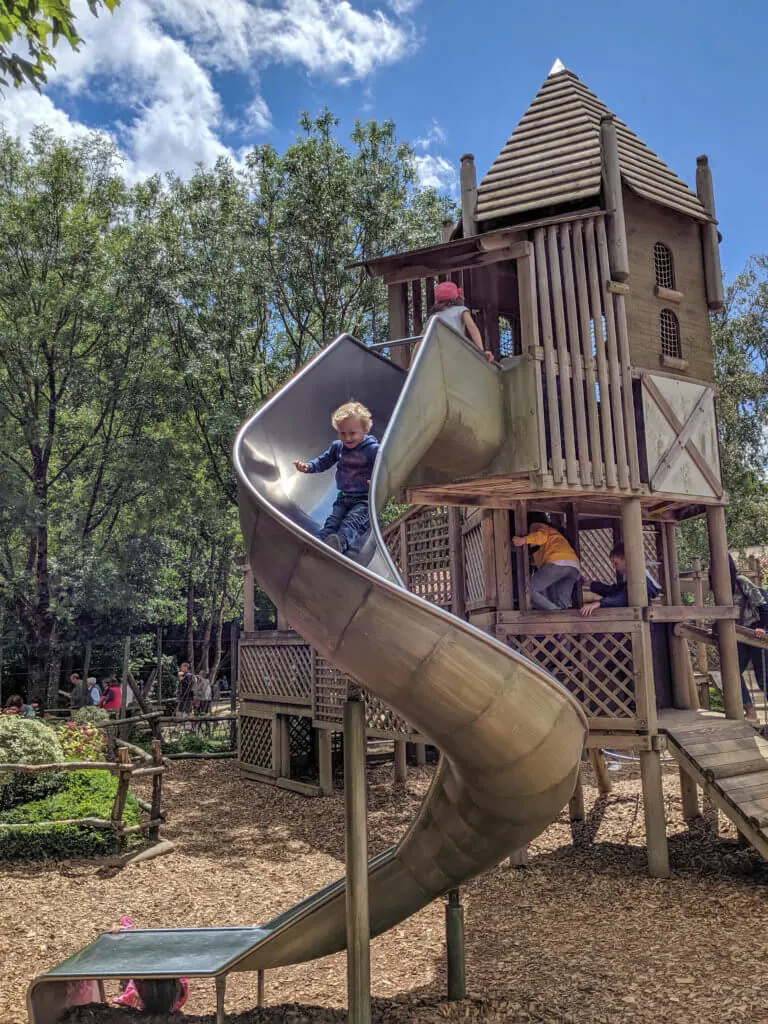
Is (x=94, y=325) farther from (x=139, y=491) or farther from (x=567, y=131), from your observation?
(x=567, y=131)

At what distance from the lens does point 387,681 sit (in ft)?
13.7

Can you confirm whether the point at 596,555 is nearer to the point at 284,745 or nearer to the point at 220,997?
the point at 284,745

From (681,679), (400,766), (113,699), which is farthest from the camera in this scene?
(113,699)

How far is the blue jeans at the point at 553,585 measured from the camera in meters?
10.2

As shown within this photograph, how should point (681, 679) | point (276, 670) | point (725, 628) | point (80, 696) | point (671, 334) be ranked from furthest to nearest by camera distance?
point (80, 696), point (276, 670), point (681, 679), point (671, 334), point (725, 628)

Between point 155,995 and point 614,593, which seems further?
point 614,593

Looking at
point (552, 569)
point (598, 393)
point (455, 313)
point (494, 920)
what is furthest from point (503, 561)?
point (494, 920)

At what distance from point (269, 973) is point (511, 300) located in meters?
8.94

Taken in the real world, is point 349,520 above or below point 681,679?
above

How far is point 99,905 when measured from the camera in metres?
9.10

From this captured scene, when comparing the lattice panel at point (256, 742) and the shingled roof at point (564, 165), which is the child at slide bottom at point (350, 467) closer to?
the shingled roof at point (564, 165)

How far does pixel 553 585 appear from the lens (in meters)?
10.3

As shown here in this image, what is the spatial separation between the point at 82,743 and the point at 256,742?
3.87 m

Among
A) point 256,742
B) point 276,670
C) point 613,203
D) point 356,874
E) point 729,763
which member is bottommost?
point 256,742
